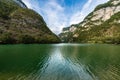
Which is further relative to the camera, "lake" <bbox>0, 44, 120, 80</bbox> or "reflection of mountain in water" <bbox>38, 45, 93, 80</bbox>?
"lake" <bbox>0, 44, 120, 80</bbox>

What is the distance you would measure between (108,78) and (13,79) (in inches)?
757

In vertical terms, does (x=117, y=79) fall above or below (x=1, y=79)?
below

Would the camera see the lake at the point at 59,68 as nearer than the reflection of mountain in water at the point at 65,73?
No

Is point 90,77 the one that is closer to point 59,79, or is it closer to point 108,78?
point 108,78

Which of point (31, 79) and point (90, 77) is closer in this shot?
point (31, 79)

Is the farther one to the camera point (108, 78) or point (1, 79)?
point (108, 78)

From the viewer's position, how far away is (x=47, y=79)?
39094 millimetres

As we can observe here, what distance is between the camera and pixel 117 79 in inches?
1565

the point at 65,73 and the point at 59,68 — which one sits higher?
the point at 59,68

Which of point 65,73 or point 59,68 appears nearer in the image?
point 65,73

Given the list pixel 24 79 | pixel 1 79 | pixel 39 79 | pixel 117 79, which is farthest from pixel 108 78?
pixel 1 79

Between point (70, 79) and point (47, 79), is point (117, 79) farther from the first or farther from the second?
point (47, 79)

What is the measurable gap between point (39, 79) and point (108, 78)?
14.2 meters

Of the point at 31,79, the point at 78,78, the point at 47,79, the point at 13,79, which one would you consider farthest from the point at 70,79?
the point at 13,79
